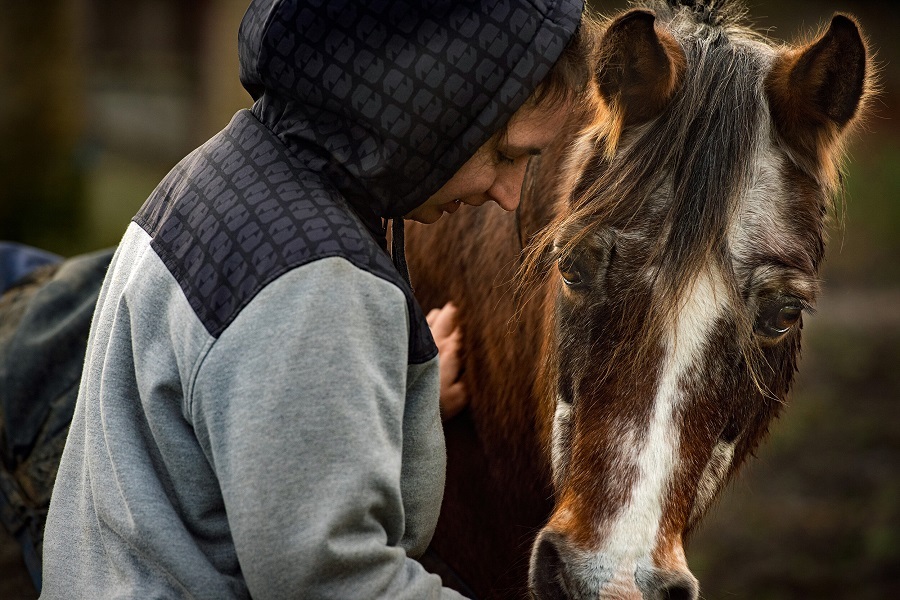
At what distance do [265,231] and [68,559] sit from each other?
66 centimetres

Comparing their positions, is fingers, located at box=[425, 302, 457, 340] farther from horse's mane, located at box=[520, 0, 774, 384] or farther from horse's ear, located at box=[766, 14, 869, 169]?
horse's ear, located at box=[766, 14, 869, 169]

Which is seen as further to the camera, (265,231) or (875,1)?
(875,1)

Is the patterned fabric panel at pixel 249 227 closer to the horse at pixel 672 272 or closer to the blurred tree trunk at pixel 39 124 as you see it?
the horse at pixel 672 272

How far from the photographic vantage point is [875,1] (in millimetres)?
10227

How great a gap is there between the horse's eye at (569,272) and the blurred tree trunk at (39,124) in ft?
15.0

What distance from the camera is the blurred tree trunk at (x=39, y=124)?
531cm

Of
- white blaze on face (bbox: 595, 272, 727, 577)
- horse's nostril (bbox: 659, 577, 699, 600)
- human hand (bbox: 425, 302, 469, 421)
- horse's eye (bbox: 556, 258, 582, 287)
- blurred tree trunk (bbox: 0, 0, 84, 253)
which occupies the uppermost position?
horse's eye (bbox: 556, 258, 582, 287)

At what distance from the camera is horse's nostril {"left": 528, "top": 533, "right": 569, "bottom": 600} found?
1564 millimetres

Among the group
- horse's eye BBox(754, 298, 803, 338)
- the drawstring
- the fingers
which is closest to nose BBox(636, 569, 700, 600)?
horse's eye BBox(754, 298, 803, 338)

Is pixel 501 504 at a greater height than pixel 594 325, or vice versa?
pixel 594 325

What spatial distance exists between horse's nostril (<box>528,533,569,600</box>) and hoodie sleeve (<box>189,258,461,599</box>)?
451 mm

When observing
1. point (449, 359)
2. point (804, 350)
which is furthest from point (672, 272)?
point (804, 350)

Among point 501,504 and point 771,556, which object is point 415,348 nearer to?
point 501,504

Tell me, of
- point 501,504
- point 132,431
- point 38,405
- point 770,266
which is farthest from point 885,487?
point 132,431
